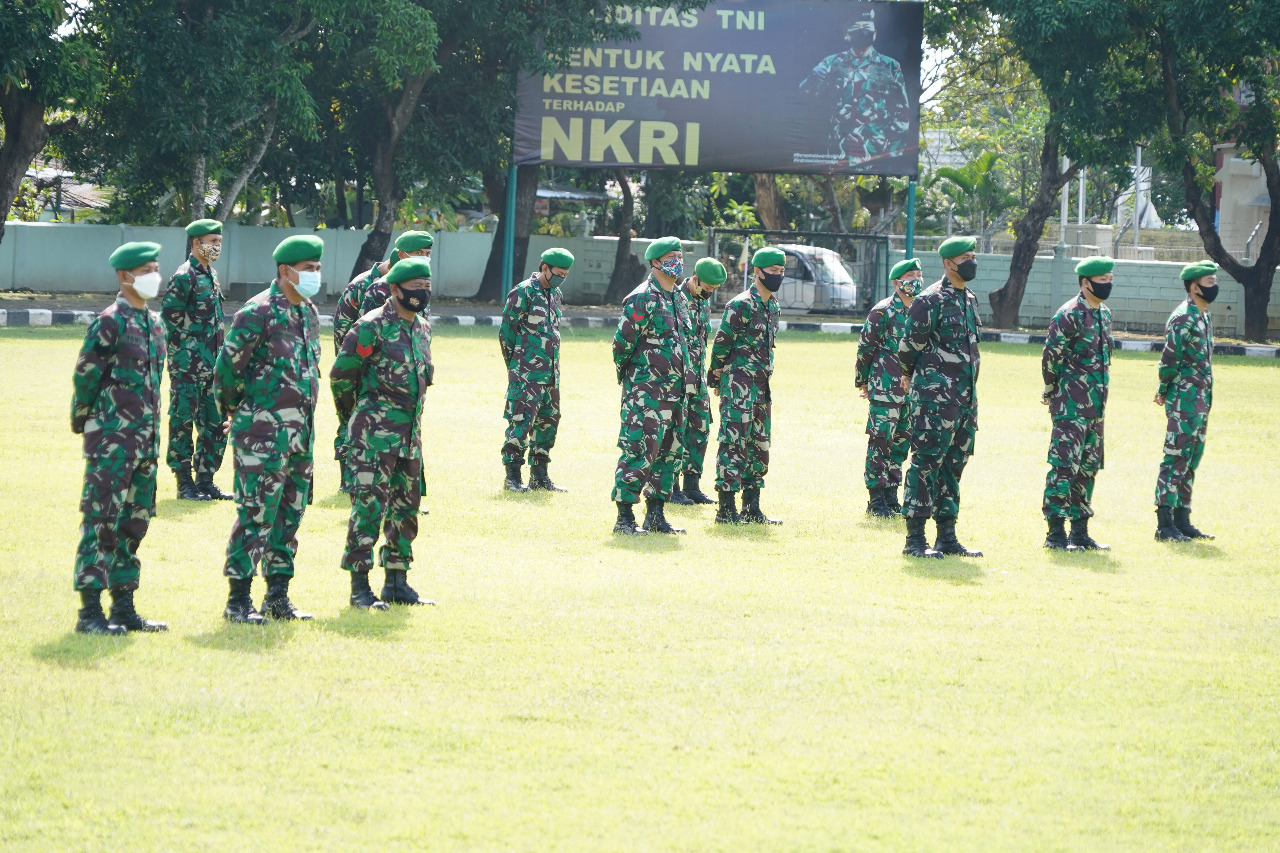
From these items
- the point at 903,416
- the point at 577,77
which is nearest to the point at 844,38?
the point at 577,77

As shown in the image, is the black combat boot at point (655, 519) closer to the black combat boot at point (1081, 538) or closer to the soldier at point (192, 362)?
the black combat boot at point (1081, 538)

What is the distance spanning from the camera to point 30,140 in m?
25.3

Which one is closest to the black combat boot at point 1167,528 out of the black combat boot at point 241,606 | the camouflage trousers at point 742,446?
the camouflage trousers at point 742,446

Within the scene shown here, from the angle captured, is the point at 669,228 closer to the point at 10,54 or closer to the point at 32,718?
the point at 10,54

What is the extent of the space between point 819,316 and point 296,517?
89.3 ft

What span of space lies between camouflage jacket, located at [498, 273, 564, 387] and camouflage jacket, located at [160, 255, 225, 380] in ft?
7.35

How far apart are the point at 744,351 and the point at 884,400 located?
4.67 feet

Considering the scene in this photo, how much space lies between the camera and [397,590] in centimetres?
767

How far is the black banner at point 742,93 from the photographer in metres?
30.6

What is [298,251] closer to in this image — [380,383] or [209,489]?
[380,383]

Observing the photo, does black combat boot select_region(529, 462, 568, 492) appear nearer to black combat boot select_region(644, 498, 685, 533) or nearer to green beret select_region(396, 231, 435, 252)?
black combat boot select_region(644, 498, 685, 533)

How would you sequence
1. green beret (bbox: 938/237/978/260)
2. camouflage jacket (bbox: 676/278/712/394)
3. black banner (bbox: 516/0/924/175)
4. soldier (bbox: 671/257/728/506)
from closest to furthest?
green beret (bbox: 938/237/978/260)
camouflage jacket (bbox: 676/278/712/394)
soldier (bbox: 671/257/728/506)
black banner (bbox: 516/0/924/175)

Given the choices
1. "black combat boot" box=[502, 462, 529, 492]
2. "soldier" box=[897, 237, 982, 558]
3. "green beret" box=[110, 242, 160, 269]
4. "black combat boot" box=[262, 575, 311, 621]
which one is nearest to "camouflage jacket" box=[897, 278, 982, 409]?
"soldier" box=[897, 237, 982, 558]

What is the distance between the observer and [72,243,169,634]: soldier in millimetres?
6758
